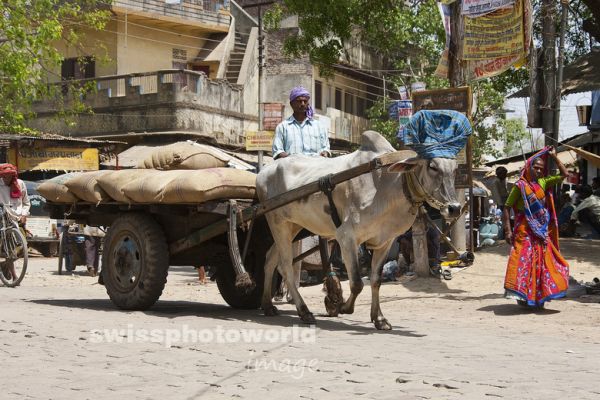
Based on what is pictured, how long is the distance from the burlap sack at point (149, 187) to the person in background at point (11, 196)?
4664 mm

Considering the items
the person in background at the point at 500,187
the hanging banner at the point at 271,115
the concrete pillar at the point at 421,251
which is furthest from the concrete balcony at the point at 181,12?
the concrete pillar at the point at 421,251

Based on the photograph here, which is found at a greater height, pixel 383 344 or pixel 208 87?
pixel 208 87

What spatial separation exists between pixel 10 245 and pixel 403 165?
763cm

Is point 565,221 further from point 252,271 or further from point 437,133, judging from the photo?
point 437,133

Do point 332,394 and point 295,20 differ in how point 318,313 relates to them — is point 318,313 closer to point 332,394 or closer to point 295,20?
point 332,394

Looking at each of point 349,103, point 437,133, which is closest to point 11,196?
point 437,133

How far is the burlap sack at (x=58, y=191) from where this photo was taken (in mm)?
10625

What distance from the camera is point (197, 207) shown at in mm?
9391

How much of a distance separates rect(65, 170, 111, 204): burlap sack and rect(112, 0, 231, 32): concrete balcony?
25.6m

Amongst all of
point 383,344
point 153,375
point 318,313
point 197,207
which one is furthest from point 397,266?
point 153,375

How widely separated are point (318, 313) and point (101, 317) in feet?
8.21

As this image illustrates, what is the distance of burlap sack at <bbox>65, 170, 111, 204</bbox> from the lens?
10148 mm

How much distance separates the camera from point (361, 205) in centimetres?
849

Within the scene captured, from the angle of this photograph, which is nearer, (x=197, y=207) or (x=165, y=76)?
(x=197, y=207)
